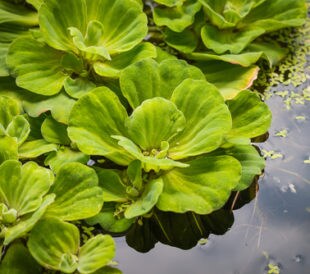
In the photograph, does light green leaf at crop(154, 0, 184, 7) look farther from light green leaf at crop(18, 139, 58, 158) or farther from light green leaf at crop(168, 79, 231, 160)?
light green leaf at crop(18, 139, 58, 158)

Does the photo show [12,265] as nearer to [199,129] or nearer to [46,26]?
[199,129]

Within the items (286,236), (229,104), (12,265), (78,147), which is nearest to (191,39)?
(229,104)

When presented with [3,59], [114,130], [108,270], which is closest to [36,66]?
[3,59]

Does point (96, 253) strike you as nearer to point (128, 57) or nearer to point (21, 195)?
point (21, 195)

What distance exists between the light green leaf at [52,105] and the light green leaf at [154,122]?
20 centimetres

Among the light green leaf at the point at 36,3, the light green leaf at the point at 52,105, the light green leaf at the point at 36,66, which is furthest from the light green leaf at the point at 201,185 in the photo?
the light green leaf at the point at 36,3

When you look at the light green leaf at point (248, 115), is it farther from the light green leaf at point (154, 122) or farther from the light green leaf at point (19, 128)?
the light green leaf at point (19, 128)

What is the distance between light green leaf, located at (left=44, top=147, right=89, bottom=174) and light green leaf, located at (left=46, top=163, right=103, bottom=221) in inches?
2.7

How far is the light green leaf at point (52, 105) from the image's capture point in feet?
5.35

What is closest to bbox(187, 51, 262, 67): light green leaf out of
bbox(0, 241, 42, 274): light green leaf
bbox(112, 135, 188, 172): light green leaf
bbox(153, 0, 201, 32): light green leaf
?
bbox(153, 0, 201, 32): light green leaf

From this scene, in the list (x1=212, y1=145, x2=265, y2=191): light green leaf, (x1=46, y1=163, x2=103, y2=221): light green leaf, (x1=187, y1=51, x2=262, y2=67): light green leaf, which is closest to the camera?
(x1=46, y1=163, x2=103, y2=221): light green leaf

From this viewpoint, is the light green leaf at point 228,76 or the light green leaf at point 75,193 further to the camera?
the light green leaf at point 228,76

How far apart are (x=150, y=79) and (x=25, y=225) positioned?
1.80 feet

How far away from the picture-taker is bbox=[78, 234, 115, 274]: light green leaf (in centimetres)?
136
